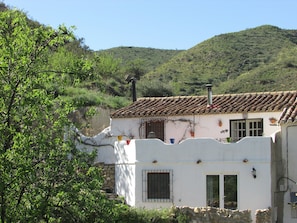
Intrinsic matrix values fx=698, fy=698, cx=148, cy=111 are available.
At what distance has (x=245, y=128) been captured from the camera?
28.5 m

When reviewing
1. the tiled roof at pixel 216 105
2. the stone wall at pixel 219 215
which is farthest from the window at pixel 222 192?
the tiled roof at pixel 216 105

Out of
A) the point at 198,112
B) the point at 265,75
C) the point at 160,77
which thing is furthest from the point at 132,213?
the point at 160,77

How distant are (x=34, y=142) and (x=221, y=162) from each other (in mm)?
10495

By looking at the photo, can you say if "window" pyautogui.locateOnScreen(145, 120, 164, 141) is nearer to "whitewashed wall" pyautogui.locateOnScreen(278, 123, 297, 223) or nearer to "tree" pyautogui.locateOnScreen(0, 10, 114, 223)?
"whitewashed wall" pyautogui.locateOnScreen(278, 123, 297, 223)

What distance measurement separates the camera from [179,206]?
26016 mm

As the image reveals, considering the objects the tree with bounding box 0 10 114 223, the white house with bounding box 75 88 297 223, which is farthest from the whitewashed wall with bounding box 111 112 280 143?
the tree with bounding box 0 10 114 223

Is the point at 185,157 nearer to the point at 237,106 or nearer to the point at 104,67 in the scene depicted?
the point at 237,106

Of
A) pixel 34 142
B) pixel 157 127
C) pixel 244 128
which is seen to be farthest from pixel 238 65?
pixel 34 142

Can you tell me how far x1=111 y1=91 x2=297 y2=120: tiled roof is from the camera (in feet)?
92.6

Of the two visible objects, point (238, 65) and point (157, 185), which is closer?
point (157, 185)

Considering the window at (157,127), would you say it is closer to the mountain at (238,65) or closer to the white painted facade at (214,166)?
the white painted facade at (214,166)

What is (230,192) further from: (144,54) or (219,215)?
(144,54)

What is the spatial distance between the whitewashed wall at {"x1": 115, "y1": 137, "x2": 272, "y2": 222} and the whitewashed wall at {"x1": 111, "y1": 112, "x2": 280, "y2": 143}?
2.58 meters

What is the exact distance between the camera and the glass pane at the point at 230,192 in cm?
2586
